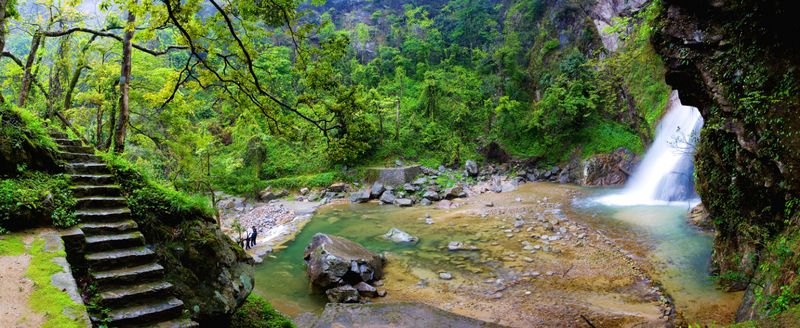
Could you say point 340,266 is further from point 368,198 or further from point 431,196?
point 368,198

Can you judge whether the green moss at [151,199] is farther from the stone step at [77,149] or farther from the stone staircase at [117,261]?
the stone step at [77,149]

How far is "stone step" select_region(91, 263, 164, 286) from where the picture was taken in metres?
4.08

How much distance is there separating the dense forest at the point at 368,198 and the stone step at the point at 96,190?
3cm

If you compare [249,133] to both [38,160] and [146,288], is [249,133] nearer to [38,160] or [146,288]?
[38,160]

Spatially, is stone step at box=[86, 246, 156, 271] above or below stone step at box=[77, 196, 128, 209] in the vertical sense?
below

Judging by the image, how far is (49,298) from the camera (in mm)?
3326

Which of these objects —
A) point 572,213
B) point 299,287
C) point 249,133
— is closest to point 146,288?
point 299,287

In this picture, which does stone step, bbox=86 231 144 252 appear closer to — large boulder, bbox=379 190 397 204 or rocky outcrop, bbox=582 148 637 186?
large boulder, bbox=379 190 397 204

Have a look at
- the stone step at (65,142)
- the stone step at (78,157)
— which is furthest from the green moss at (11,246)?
the stone step at (65,142)

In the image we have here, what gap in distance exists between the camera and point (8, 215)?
14.2 ft

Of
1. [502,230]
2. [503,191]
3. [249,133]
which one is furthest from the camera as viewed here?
[249,133]

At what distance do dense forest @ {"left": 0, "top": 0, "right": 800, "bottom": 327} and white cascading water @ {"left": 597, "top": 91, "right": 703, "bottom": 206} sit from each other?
134mm

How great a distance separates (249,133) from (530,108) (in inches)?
819

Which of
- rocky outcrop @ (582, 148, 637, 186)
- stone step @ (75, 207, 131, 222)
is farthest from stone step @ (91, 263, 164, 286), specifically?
rocky outcrop @ (582, 148, 637, 186)
